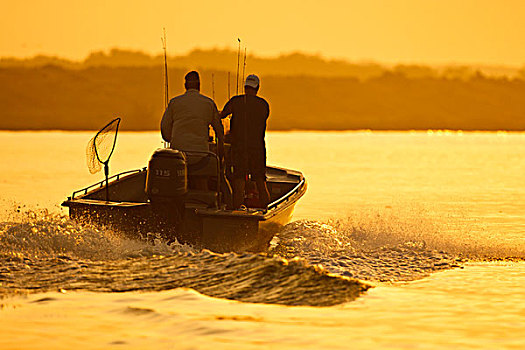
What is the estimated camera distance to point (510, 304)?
8203 mm

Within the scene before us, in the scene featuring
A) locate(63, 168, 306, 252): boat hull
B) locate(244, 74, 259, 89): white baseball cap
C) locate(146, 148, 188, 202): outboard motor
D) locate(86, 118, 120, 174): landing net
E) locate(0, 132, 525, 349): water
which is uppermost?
locate(244, 74, 259, 89): white baseball cap

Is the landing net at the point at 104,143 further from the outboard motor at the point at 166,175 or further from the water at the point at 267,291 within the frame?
the water at the point at 267,291

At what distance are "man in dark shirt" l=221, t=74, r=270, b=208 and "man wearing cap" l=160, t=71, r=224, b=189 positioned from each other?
0.39 m

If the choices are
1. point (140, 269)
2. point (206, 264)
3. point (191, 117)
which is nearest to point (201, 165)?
point (191, 117)

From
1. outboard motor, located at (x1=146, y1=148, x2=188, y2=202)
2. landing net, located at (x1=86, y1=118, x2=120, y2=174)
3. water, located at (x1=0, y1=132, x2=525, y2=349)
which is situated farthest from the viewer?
landing net, located at (x1=86, y1=118, x2=120, y2=174)

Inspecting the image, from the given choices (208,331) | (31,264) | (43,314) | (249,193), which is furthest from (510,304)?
(31,264)

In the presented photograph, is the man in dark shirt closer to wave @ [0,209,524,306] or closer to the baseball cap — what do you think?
the baseball cap

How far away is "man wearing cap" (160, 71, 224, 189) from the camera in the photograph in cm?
998

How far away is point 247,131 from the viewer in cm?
1045

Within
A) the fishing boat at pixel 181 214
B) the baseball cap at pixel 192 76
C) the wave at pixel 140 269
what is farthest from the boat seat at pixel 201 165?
the wave at pixel 140 269

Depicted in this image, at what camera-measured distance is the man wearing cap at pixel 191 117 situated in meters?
9.98

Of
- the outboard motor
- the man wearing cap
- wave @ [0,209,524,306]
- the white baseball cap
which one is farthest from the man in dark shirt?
wave @ [0,209,524,306]

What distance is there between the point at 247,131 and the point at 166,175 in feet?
5.21

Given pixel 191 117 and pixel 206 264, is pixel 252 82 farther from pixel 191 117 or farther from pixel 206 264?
pixel 206 264
